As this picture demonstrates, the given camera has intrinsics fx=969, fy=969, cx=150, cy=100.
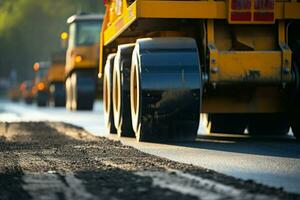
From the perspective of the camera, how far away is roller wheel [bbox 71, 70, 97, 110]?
31.4 m

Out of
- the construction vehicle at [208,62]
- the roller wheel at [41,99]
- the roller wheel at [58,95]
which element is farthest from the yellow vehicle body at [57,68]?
the construction vehicle at [208,62]

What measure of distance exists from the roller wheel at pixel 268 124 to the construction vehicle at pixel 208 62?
1.27 m

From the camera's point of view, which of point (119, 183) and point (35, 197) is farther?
point (119, 183)

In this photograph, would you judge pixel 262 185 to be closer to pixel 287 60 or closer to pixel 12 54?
pixel 287 60

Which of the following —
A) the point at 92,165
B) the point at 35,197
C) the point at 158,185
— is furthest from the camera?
the point at 92,165

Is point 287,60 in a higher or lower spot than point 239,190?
higher

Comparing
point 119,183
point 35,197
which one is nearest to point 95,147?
point 119,183

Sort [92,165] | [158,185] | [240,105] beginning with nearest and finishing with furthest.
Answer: [158,185]
[92,165]
[240,105]

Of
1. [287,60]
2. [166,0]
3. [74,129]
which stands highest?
[166,0]

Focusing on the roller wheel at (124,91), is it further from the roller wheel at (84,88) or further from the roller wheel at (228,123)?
the roller wheel at (84,88)

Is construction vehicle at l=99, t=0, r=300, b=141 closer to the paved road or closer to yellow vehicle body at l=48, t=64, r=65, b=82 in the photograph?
the paved road

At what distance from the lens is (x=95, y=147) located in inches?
479

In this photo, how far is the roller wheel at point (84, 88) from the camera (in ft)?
103

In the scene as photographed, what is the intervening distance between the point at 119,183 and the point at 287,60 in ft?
17.9
